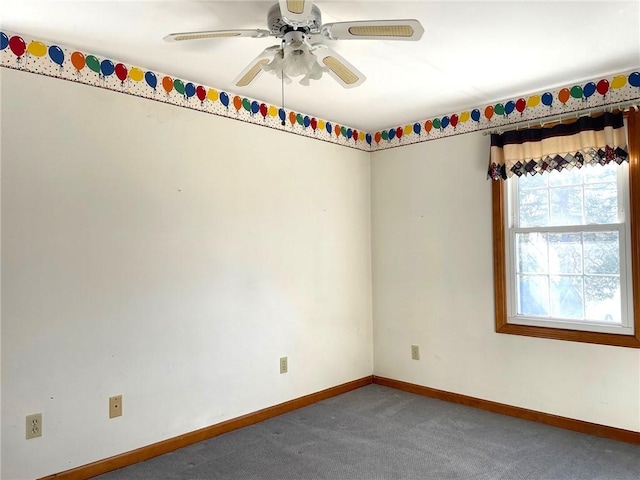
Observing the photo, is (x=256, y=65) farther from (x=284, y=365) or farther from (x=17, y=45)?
(x=284, y=365)

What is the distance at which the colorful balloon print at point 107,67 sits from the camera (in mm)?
2566

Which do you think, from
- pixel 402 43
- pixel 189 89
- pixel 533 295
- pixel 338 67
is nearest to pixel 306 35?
pixel 338 67

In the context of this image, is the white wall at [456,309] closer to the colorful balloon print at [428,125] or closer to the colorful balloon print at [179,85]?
the colorful balloon print at [428,125]

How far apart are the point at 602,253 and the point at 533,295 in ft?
1.78

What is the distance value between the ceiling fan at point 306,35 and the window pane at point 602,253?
1.96 m

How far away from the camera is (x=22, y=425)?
2.22 m

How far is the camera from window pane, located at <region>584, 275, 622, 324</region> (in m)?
2.87

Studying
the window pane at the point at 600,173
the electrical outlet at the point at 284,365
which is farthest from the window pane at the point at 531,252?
the electrical outlet at the point at 284,365

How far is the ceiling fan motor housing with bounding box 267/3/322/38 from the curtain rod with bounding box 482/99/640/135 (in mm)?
1943

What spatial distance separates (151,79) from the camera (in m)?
2.77

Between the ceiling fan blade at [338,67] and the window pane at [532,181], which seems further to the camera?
the window pane at [532,181]

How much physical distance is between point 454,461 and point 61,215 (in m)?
2.60

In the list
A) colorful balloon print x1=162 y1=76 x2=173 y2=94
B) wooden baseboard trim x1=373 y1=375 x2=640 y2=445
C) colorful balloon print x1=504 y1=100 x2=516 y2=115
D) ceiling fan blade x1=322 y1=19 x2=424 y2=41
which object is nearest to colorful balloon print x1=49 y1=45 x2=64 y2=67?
colorful balloon print x1=162 y1=76 x2=173 y2=94

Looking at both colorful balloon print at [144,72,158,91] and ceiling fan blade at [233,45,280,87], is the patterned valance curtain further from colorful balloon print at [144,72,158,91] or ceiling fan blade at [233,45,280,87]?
colorful balloon print at [144,72,158,91]
